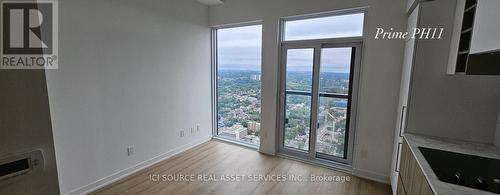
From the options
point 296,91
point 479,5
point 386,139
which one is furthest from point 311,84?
point 479,5

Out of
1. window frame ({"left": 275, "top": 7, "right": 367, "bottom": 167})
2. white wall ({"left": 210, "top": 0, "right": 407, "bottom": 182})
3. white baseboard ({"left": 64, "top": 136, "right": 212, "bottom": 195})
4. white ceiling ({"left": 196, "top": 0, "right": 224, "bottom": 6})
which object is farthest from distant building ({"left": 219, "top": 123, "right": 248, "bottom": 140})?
white ceiling ({"left": 196, "top": 0, "right": 224, "bottom": 6})

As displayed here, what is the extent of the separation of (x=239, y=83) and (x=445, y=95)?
3.02m

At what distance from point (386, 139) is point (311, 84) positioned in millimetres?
1247

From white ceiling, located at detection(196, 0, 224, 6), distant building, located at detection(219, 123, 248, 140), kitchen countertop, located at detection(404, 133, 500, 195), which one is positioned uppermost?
white ceiling, located at detection(196, 0, 224, 6)

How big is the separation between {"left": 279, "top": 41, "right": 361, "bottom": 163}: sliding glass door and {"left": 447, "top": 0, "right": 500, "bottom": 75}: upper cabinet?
1.25m

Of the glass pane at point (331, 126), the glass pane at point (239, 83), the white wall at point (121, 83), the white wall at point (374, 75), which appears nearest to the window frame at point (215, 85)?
the glass pane at point (239, 83)

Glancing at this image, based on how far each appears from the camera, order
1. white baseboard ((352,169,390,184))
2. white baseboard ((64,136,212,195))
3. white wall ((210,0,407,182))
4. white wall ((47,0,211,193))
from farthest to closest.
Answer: white baseboard ((352,169,390,184)) → white wall ((210,0,407,182)) → white baseboard ((64,136,212,195)) → white wall ((47,0,211,193))

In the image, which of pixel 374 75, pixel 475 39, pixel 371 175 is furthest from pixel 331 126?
pixel 475 39

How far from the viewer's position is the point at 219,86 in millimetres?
4352

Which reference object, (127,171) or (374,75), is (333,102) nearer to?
(374,75)

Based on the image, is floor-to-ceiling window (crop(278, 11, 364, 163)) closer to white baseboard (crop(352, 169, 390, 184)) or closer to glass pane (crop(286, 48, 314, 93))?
glass pane (crop(286, 48, 314, 93))

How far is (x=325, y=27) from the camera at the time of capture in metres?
3.09

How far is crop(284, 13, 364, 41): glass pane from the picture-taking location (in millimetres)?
2869

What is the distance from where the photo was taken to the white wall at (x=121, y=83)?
223 centimetres
